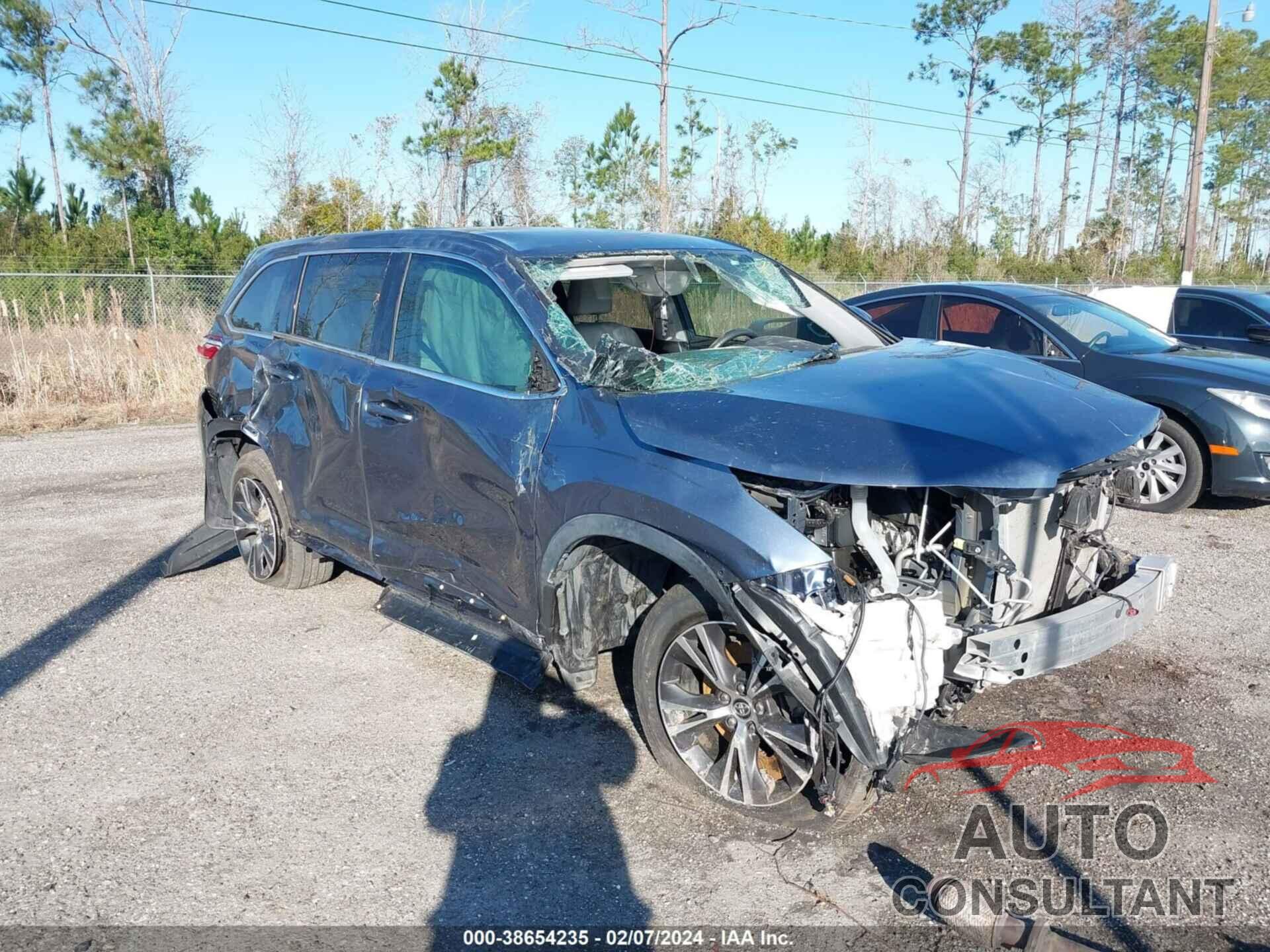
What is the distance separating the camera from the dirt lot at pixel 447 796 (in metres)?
3.09

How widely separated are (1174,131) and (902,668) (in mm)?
58476

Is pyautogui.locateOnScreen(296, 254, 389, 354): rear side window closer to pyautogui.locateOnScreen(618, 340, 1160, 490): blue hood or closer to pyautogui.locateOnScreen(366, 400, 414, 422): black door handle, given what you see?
pyautogui.locateOnScreen(366, 400, 414, 422): black door handle

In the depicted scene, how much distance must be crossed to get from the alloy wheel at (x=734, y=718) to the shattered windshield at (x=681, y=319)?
38.6 inches

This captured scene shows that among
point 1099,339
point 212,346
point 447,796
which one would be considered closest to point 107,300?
point 212,346

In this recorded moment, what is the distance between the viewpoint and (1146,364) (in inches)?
294

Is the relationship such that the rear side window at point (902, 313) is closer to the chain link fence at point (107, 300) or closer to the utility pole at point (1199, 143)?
the chain link fence at point (107, 300)

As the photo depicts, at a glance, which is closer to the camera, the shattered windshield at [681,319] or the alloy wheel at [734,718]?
the alloy wheel at [734,718]

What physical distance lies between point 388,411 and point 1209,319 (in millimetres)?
9118

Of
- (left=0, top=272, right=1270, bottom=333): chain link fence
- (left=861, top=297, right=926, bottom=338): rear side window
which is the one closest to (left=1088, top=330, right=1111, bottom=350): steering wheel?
(left=861, top=297, right=926, bottom=338): rear side window

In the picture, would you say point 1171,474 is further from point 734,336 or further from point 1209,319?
point 734,336

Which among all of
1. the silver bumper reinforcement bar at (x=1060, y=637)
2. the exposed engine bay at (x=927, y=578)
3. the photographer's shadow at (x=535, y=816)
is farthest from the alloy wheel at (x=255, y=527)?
the silver bumper reinforcement bar at (x=1060, y=637)

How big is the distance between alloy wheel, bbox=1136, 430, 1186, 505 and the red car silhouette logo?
12.2 ft

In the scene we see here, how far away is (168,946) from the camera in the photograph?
292 centimetres

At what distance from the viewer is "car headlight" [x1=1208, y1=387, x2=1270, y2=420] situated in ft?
22.7
